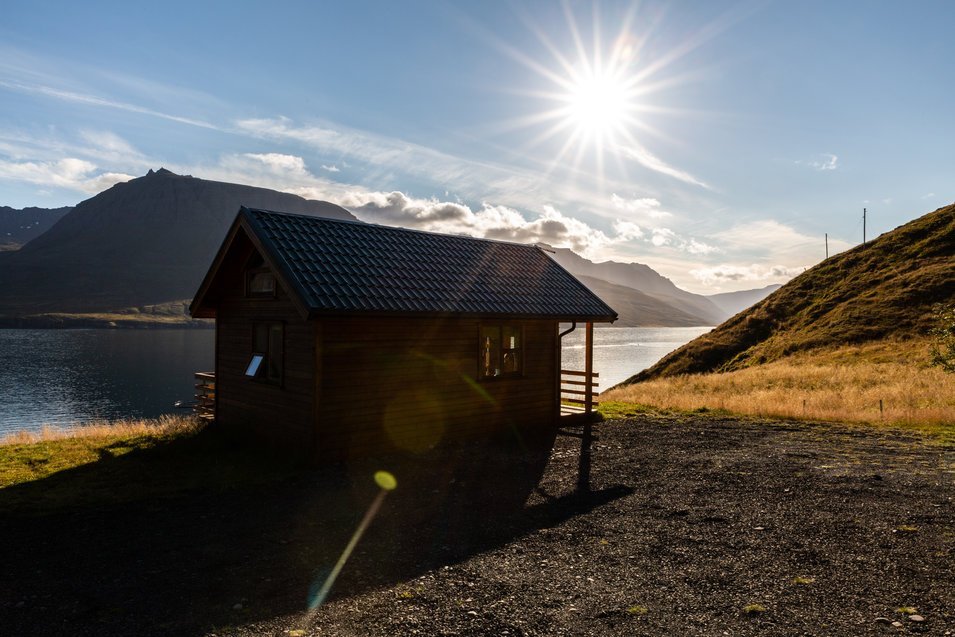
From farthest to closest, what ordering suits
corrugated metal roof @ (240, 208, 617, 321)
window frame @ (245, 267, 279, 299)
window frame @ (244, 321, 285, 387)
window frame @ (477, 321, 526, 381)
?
window frame @ (477, 321, 526, 381)
window frame @ (245, 267, 279, 299)
window frame @ (244, 321, 285, 387)
corrugated metal roof @ (240, 208, 617, 321)

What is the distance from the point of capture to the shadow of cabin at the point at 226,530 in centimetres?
650

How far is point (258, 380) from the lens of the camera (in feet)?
50.2

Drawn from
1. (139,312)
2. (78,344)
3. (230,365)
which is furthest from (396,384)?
(139,312)

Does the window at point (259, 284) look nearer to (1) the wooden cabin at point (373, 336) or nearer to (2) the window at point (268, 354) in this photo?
(1) the wooden cabin at point (373, 336)

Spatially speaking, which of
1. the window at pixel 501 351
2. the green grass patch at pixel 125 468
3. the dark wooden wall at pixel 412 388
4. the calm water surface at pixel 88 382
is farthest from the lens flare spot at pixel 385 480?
the calm water surface at pixel 88 382

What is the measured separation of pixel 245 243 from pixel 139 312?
19617 cm

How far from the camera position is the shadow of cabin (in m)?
6.50

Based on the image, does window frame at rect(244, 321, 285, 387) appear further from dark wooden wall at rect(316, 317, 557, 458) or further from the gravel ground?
the gravel ground

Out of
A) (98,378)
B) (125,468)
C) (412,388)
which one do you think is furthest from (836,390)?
(98,378)

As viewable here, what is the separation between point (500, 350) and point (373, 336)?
14.7 ft

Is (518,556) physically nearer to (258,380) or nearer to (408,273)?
(408,273)

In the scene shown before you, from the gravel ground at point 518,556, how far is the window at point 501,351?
448cm

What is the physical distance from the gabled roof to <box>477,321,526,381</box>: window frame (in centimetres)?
71

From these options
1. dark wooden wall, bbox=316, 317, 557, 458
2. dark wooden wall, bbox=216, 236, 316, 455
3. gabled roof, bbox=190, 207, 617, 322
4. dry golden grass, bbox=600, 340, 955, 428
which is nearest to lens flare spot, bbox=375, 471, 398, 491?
dark wooden wall, bbox=316, 317, 557, 458
